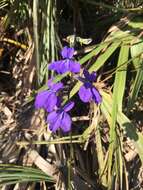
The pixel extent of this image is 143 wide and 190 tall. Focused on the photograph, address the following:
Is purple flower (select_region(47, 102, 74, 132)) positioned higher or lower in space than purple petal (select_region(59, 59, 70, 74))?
lower

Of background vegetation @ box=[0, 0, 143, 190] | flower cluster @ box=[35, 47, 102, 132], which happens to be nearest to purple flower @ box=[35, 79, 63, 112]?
flower cluster @ box=[35, 47, 102, 132]

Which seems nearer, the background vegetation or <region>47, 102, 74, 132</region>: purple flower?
<region>47, 102, 74, 132</region>: purple flower

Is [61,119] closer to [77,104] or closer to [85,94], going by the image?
[85,94]

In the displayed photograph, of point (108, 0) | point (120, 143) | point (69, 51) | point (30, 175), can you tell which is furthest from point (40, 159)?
point (108, 0)

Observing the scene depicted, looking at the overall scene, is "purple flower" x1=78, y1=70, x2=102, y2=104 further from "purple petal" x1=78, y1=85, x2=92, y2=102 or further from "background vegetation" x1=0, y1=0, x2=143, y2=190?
"background vegetation" x1=0, y1=0, x2=143, y2=190

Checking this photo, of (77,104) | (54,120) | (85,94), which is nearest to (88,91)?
(85,94)

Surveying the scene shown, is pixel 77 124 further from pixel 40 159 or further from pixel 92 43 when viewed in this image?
pixel 92 43
